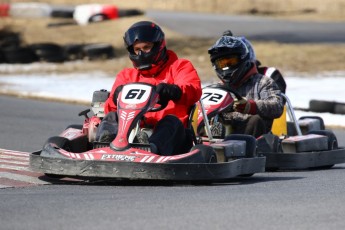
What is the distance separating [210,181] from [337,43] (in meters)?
17.4

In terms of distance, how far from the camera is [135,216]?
586 cm

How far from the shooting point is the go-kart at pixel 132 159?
7.45m

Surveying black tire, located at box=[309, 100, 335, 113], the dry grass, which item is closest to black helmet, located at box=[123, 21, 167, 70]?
black tire, located at box=[309, 100, 335, 113]

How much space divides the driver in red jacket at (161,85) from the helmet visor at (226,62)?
1.41 metres

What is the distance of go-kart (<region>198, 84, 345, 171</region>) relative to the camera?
934 cm

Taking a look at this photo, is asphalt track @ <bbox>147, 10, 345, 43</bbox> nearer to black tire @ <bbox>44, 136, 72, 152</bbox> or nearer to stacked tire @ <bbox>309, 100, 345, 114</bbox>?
stacked tire @ <bbox>309, 100, 345, 114</bbox>

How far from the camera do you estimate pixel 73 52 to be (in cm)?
2427

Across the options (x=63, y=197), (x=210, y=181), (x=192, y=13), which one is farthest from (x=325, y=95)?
(x=192, y=13)

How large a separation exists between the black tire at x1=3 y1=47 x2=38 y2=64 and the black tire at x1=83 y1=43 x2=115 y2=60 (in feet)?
3.79

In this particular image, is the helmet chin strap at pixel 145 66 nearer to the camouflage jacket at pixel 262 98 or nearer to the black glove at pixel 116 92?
the black glove at pixel 116 92

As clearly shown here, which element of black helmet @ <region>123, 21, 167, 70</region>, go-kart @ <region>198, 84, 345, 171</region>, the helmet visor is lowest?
go-kart @ <region>198, 84, 345, 171</region>

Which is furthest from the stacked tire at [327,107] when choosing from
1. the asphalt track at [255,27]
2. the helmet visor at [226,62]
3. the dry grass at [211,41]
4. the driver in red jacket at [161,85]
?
the asphalt track at [255,27]

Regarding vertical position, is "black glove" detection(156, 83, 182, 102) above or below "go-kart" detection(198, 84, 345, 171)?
above

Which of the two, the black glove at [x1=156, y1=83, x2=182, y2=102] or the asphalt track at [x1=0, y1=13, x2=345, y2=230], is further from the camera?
the black glove at [x1=156, y1=83, x2=182, y2=102]
